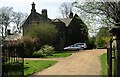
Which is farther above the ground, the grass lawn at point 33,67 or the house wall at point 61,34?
the house wall at point 61,34

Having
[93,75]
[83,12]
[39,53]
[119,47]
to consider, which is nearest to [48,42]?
[39,53]

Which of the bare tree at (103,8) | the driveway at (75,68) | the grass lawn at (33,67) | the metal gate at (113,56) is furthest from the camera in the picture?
the bare tree at (103,8)

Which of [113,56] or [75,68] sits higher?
[113,56]

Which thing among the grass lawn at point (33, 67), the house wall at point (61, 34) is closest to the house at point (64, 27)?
the house wall at point (61, 34)

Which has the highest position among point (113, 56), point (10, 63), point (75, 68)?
point (113, 56)

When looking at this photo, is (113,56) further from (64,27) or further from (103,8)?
(64,27)

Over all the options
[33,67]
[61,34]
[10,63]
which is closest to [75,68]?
[33,67]

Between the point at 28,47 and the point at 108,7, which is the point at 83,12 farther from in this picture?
the point at 28,47

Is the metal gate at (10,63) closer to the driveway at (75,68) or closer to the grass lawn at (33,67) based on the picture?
the grass lawn at (33,67)

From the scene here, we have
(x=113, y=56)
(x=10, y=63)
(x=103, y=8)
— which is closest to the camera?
(x=113, y=56)

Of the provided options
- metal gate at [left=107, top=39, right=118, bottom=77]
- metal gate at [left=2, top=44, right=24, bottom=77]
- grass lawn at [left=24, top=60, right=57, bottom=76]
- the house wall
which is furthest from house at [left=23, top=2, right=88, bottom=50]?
metal gate at [left=107, top=39, right=118, bottom=77]

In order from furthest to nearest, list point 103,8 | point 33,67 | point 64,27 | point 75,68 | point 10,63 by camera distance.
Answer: point 64,27 → point 103,8 → point 33,67 → point 75,68 → point 10,63

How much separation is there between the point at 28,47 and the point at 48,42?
35.3 ft

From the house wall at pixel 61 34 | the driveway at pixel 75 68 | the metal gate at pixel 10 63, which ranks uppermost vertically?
the house wall at pixel 61 34
